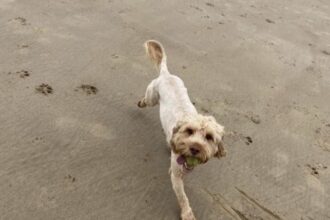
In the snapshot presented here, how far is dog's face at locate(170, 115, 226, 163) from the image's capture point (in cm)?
518

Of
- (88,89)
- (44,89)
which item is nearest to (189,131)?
(88,89)

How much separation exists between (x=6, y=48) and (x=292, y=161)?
480 cm

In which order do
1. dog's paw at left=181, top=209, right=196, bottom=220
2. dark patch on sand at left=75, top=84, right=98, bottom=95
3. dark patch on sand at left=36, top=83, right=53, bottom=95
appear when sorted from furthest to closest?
dark patch on sand at left=75, top=84, right=98, bottom=95 < dark patch on sand at left=36, top=83, right=53, bottom=95 < dog's paw at left=181, top=209, right=196, bottom=220

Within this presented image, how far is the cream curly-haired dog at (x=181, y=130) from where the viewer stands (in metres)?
5.23

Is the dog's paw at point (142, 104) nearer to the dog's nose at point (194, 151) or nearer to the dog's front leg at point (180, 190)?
the dog's front leg at point (180, 190)

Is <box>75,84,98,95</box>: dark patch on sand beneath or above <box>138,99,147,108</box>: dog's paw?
beneath

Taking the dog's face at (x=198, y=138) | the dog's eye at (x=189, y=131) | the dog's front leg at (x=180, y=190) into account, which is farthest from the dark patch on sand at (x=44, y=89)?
the dog's eye at (x=189, y=131)

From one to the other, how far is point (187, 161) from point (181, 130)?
1.15 ft

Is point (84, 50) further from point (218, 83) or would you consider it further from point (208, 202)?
point (208, 202)

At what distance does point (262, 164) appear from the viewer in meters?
7.00

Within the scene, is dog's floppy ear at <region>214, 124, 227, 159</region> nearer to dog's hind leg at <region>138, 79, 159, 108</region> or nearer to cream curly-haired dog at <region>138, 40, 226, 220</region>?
cream curly-haired dog at <region>138, 40, 226, 220</region>

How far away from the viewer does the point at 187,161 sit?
213 inches

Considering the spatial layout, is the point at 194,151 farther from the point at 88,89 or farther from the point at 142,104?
the point at 88,89

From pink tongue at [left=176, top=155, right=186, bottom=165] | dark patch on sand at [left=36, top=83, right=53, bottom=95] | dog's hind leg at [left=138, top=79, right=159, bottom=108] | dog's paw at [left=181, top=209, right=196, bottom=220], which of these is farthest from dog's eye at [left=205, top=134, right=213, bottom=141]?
dark patch on sand at [left=36, top=83, right=53, bottom=95]
